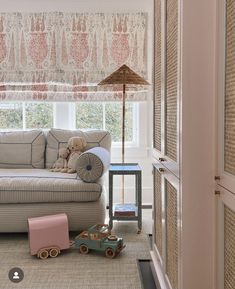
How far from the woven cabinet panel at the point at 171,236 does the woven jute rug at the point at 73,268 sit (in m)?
0.46

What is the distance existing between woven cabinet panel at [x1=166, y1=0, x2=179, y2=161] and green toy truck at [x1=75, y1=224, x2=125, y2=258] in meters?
1.13

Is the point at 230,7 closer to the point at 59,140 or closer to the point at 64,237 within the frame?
the point at 64,237

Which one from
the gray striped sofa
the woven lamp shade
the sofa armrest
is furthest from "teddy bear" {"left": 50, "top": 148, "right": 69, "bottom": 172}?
the woven lamp shade

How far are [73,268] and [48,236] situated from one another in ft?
1.10

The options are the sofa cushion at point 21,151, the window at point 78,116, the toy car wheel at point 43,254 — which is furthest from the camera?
the window at point 78,116

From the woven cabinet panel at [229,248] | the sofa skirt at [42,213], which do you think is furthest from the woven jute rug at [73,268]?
the woven cabinet panel at [229,248]

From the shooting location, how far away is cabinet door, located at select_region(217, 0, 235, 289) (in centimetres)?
125

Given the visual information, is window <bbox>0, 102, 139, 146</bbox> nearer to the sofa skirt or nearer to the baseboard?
the sofa skirt

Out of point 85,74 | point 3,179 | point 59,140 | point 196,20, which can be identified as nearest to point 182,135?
point 196,20

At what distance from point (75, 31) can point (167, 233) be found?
9.80 feet

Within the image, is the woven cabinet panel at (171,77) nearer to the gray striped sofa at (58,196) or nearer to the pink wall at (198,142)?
the pink wall at (198,142)

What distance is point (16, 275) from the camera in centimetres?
237

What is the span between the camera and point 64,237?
9.23 feet

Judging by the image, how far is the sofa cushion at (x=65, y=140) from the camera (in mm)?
3787
